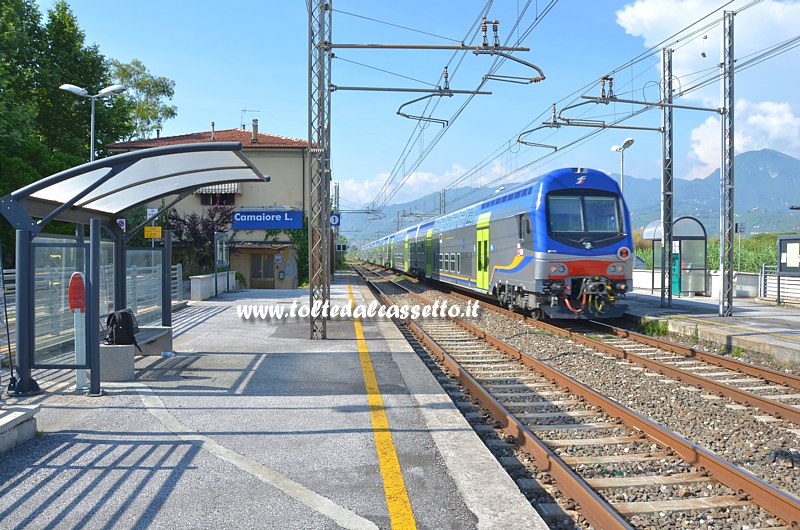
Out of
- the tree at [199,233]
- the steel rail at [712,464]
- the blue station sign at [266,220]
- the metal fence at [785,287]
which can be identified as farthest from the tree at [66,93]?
the steel rail at [712,464]

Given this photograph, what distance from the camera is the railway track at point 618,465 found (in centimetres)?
449

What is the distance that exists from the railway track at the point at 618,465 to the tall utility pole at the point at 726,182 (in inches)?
348

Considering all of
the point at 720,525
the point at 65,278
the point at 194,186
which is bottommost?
the point at 720,525

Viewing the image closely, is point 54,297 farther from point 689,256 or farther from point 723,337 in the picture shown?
point 689,256

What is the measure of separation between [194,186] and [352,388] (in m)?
4.24

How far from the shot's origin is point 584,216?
14.0 m

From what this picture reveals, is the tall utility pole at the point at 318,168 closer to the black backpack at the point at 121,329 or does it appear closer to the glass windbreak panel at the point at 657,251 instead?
the black backpack at the point at 121,329

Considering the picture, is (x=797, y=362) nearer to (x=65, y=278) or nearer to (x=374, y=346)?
(x=374, y=346)

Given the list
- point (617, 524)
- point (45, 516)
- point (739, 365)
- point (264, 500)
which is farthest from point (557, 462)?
point (739, 365)

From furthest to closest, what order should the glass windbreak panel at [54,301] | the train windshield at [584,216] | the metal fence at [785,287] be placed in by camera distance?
the metal fence at [785,287] → the train windshield at [584,216] → the glass windbreak panel at [54,301]

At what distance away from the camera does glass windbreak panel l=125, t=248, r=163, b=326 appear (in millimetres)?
10227

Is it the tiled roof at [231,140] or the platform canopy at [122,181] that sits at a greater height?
the tiled roof at [231,140]

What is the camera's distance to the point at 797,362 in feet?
33.0

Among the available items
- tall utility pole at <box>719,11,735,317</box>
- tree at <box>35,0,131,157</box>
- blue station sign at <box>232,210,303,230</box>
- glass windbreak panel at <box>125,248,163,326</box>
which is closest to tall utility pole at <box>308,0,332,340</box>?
glass windbreak panel at <box>125,248,163,326</box>
